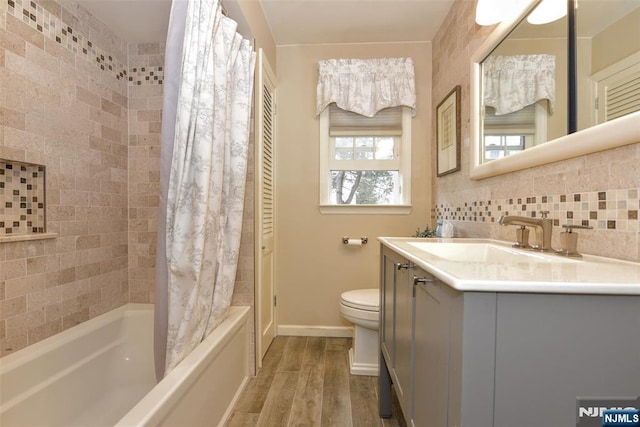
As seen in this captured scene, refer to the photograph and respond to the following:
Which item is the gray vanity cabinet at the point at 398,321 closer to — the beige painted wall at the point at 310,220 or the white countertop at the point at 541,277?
Result: the white countertop at the point at 541,277

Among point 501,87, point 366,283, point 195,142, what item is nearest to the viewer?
point 195,142

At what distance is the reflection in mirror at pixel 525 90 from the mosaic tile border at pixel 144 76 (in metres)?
2.09

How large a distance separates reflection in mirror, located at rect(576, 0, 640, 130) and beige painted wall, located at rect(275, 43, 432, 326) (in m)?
1.58

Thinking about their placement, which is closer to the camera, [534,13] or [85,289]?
[534,13]

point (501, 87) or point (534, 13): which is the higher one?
point (534, 13)

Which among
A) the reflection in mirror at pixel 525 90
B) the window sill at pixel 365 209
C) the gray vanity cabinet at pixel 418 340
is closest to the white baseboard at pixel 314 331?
the window sill at pixel 365 209

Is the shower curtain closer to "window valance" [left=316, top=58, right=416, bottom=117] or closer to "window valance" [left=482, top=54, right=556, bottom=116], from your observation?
"window valance" [left=316, top=58, right=416, bottom=117]

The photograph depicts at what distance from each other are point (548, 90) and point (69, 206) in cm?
234

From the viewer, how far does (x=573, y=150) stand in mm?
1030

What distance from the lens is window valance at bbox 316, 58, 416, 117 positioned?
2541 millimetres

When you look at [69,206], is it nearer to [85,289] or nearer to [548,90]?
[85,289]

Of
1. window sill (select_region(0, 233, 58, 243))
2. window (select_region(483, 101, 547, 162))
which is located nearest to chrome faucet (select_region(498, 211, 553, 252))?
window (select_region(483, 101, 547, 162))

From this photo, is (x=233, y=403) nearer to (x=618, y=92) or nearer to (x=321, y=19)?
(x=618, y=92)

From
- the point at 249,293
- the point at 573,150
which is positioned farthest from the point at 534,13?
the point at 249,293
